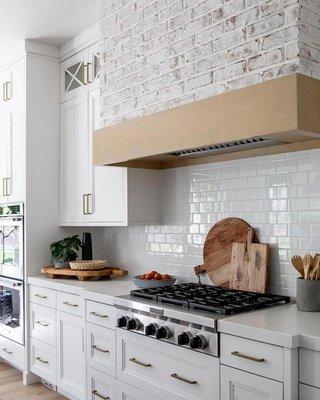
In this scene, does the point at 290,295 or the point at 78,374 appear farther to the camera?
the point at 78,374

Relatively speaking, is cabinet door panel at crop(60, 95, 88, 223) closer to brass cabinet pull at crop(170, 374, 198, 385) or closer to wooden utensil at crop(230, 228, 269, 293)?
wooden utensil at crop(230, 228, 269, 293)

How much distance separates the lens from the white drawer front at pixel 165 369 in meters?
2.22

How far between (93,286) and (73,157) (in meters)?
1.19

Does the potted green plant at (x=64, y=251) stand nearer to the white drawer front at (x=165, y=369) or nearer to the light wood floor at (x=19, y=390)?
the light wood floor at (x=19, y=390)

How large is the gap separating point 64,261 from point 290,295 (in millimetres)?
1885

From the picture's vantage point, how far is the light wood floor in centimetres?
365

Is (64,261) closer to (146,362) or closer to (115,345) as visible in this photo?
(115,345)

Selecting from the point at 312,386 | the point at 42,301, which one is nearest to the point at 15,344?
the point at 42,301

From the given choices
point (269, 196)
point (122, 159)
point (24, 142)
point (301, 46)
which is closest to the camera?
point (301, 46)

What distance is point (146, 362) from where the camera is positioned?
2572 mm

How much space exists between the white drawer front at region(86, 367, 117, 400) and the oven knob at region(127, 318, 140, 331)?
1.39 feet

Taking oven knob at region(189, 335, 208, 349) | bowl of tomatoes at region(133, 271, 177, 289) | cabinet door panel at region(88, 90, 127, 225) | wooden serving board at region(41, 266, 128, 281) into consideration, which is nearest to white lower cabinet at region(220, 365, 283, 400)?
oven knob at region(189, 335, 208, 349)

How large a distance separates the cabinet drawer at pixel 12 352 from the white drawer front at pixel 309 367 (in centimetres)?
275

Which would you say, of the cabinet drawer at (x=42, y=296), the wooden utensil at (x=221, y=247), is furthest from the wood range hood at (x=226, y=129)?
the cabinet drawer at (x=42, y=296)
